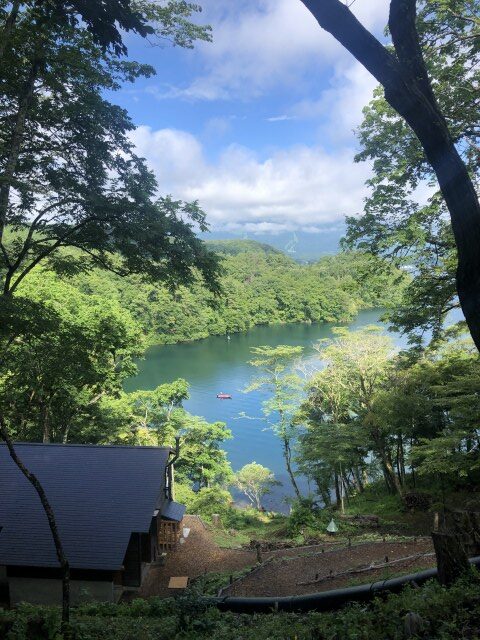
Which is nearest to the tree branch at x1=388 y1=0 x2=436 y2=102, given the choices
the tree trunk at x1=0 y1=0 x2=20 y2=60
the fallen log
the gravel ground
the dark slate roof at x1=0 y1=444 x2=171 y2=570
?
the tree trunk at x1=0 y1=0 x2=20 y2=60

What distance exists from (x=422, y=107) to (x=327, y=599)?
525 cm

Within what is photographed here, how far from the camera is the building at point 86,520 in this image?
337 inches

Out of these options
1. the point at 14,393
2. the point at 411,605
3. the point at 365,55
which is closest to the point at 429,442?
the point at 411,605

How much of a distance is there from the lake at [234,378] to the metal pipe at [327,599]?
8948 mm

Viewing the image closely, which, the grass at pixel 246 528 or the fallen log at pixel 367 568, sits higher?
the fallen log at pixel 367 568

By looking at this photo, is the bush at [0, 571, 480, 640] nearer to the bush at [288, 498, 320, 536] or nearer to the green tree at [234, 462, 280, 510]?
the bush at [288, 498, 320, 536]

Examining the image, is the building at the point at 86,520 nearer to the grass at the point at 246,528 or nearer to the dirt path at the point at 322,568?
the dirt path at the point at 322,568

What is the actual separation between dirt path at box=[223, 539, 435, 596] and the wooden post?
4222 millimetres

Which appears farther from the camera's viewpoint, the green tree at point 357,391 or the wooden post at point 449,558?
the green tree at point 357,391

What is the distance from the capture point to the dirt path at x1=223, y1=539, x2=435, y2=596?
26.5 ft

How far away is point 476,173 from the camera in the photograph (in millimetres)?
7293

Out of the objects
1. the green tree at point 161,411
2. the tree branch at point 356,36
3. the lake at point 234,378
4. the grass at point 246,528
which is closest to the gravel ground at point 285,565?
the grass at point 246,528

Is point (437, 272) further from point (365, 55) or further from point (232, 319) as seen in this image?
point (232, 319)

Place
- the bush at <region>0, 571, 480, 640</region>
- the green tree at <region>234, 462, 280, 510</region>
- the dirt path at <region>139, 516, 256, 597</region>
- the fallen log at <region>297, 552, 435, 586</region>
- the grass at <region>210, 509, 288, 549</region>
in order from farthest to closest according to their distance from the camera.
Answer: the green tree at <region>234, 462, 280, 510</region>, the grass at <region>210, 509, 288, 549</region>, the dirt path at <region>139, 516, 256, 597</region>, the fallen log at <region>297, 552, 435, 586</region>, the bush at <region>0, 571, 480, 640</region>
